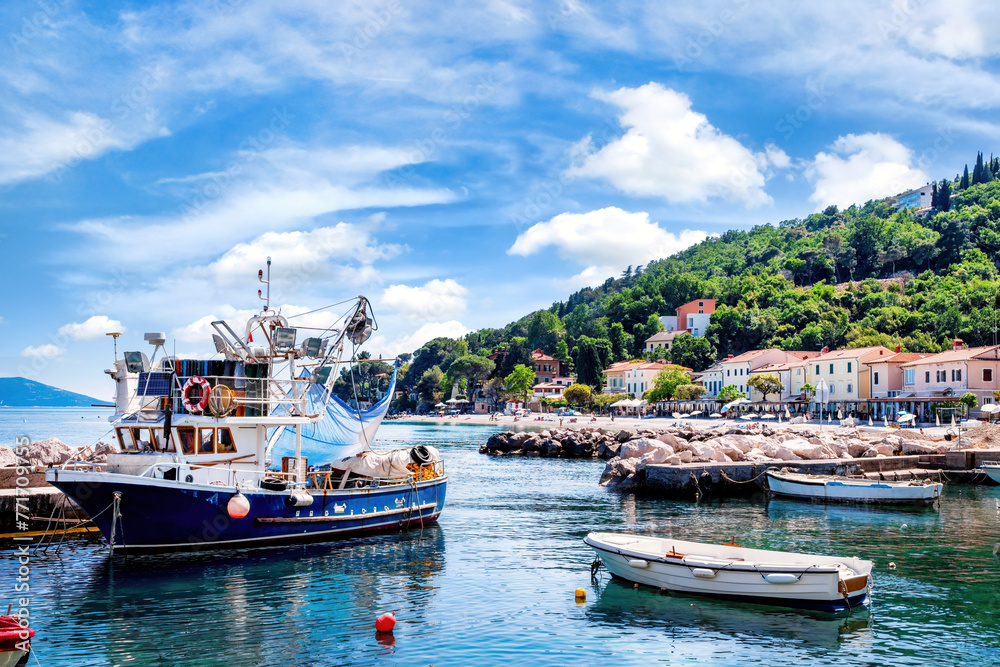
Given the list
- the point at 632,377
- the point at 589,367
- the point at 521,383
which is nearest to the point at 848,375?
the point at 632,377

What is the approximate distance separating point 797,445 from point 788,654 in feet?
99.6

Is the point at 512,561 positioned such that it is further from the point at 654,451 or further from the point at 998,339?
the point at 998,339

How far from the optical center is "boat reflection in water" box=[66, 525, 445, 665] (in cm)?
1401

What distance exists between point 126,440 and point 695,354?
11714 centimetres

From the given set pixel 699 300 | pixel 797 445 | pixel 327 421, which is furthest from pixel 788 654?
pixel 699 300

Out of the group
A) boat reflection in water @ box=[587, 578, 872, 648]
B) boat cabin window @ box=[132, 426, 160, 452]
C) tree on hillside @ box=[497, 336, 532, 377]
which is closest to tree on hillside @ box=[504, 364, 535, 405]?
tree on hillside @ box=[497, 336, 532, 377]

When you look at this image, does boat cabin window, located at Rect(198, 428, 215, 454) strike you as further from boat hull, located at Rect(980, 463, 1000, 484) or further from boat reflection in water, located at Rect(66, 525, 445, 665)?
boat hull, located at Rect(980, 463, 1000, 484)

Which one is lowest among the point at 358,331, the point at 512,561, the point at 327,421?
the point at 512,561

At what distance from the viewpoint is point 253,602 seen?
17031 millimetres

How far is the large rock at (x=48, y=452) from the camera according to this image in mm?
31334

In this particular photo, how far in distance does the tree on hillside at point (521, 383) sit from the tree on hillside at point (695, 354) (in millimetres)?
30952

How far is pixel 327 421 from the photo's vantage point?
86.8 ft

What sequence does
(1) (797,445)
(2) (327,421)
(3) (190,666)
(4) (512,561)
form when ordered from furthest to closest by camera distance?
(1) (797,445), (2) (327,421), (4) (512,561), (3) (190,666)

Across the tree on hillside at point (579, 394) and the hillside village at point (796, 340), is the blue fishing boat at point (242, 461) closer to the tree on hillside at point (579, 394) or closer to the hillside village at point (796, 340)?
the hillside village at point (796, 340)
